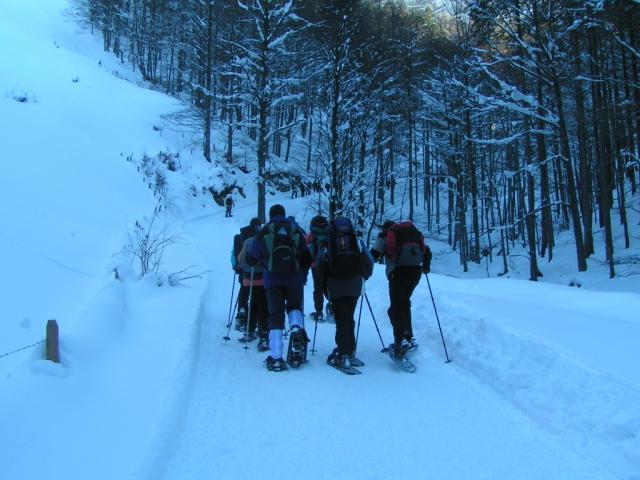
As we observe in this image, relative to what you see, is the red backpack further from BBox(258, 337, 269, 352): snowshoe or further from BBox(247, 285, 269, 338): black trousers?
BBox(258, 337, 269, 352): snowshoe

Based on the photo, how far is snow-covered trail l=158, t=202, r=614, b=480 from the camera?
12.1 ft

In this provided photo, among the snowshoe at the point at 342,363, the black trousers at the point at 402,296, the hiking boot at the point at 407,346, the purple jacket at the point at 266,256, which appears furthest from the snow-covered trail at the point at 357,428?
the purple jacket at the point at 266,256

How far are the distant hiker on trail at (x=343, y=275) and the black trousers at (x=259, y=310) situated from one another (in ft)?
4.66

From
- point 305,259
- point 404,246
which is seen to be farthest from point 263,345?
point 404,246

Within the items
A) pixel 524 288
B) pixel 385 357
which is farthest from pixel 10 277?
pixel 524 288

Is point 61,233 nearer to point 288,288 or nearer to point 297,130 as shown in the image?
point 288,288

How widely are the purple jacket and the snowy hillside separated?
3.58 feet

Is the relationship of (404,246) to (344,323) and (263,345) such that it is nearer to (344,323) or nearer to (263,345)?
(344,323)

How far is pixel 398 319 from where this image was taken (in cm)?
656

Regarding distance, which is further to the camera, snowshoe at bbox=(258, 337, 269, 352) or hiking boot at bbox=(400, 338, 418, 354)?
snowshoe at bbox=(258, 337, 269, 352)

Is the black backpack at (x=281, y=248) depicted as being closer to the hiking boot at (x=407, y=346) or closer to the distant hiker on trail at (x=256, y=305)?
the distant hiker on trail at (x=256, y=305)

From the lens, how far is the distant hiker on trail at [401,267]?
649 centimetres

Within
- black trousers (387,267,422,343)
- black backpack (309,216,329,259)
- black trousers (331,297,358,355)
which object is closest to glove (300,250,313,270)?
black trousers (331,297,358,355)

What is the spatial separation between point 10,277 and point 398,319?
558 centimetres
